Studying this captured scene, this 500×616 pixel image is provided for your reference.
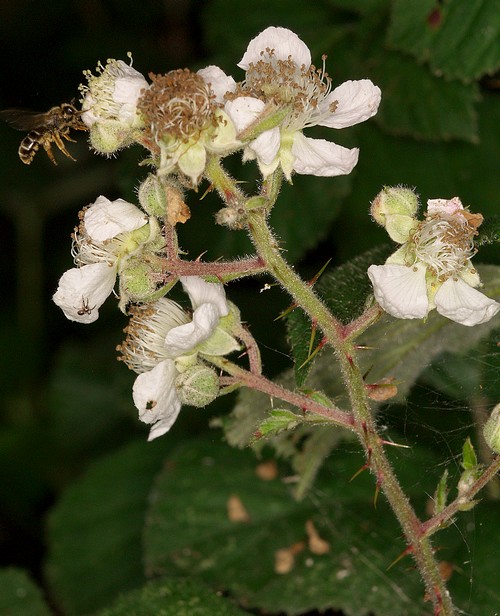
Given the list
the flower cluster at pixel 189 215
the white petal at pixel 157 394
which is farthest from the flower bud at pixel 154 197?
the white petal at pixel 157 394

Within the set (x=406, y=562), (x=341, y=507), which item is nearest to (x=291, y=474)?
(x=341, y=507)

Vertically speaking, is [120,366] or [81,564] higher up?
[120,366]

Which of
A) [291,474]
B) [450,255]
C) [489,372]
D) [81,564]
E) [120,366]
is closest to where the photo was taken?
[450,255]

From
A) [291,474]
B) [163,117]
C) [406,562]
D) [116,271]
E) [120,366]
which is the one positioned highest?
[163,117]

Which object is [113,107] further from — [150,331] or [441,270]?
[441,270]

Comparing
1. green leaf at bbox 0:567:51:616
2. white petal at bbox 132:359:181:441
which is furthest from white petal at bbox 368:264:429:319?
green leaf at bbox 0:567:51:616

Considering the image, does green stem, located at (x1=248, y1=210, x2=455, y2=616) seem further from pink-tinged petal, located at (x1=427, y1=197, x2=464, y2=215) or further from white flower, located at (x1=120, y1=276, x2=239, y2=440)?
pink-tinged petal, located at (x1=427, y1=197, x2=464, y2=215)

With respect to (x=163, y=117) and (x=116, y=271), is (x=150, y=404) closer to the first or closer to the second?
(x=116, y=271)
